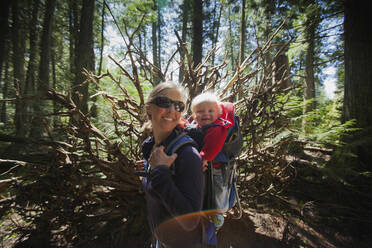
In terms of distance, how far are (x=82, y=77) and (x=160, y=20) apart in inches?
570

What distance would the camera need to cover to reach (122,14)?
369 inches

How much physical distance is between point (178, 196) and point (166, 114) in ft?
1.77

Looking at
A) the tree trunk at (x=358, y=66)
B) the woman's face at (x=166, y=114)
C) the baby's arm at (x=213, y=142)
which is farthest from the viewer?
the tree trunk at (x=358, y=66)

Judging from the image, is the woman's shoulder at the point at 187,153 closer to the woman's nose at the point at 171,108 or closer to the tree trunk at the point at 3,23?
the woman's nose at the point at 171,108

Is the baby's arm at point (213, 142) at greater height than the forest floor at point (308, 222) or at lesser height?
greater

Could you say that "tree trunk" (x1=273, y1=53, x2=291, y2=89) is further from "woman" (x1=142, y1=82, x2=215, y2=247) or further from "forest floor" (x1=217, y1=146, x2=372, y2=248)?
"woman" (x1=142, y1=82, x2=215, y2=247)

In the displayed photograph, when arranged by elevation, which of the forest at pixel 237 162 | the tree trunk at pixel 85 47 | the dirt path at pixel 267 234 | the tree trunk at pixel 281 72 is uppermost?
the tree trunk at pixel 85 47

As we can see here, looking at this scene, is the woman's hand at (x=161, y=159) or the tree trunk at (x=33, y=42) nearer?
the woman's hand at (x=161, y=159)

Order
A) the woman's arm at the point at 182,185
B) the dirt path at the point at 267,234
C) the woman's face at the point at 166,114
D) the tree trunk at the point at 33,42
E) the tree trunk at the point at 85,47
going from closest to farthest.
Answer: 1. the woman's arm at the point at 182,185
2. the woman's face at the point at 166,114
3. the dirt path at the point at 267,234
4. the tree trunk at the point at 33,42
5. the tree trunk at the point at 85,47

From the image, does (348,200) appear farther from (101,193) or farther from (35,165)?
→ (35,165)

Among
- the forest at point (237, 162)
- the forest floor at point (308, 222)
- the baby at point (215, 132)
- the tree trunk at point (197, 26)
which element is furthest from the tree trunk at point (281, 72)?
the tree trunk at point (197, 26)

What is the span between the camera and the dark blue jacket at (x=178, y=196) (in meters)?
0.94

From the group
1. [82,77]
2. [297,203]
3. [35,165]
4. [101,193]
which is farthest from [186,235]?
[82,77]

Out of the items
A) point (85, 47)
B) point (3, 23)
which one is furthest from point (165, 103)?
Answer: point (85, 47)
